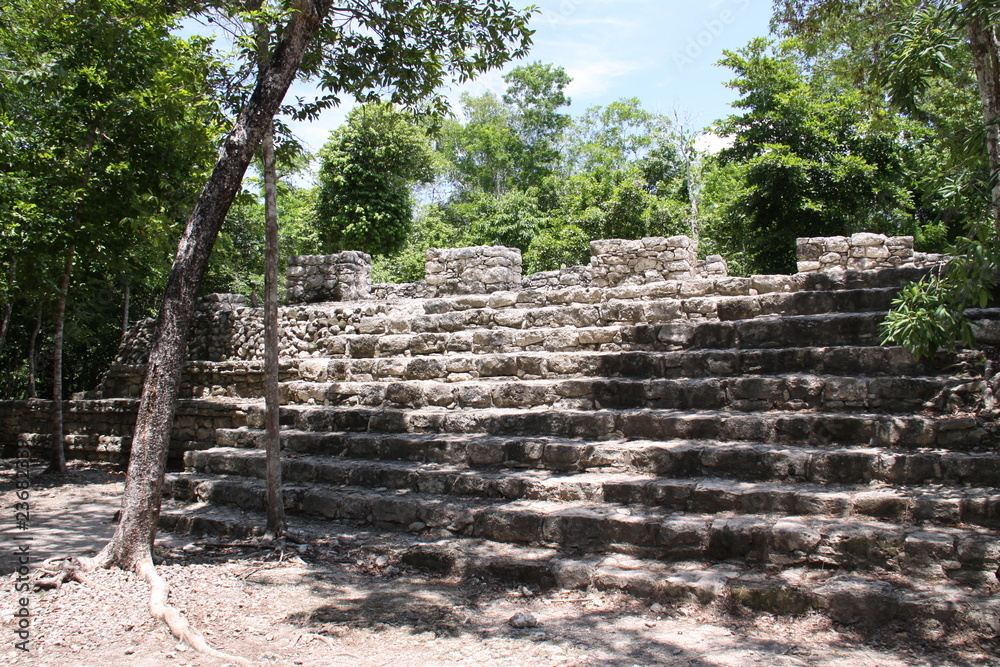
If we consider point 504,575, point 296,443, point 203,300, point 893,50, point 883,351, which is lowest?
point 504,575

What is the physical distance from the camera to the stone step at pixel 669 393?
4.47 meters

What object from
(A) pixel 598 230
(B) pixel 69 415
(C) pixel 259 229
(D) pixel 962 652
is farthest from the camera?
(A) pixel 598 230

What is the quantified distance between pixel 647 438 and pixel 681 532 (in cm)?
117

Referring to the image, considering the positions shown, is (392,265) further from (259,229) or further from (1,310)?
(1,310)

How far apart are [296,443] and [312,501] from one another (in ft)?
3.59

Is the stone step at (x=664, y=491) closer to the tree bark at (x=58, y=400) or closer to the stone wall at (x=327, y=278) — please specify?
the stone wall at (x=327, y=278)

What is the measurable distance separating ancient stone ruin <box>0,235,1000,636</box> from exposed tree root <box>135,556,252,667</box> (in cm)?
114

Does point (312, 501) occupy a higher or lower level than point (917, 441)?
lower

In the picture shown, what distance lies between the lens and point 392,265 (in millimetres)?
21453

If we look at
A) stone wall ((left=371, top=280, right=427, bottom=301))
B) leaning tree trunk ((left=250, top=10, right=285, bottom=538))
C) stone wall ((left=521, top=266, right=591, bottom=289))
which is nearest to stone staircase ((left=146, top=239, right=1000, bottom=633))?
leaning tree trunk ((left=250, top=10, right=285, bottom=538))

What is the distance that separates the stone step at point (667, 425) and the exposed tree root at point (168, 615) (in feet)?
8.24

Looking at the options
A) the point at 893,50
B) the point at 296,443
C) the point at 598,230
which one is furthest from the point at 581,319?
the point at 598,230

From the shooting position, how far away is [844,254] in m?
8.44

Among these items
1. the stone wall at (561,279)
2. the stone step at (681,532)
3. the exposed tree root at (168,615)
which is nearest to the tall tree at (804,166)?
the stone wall at (561,279)
